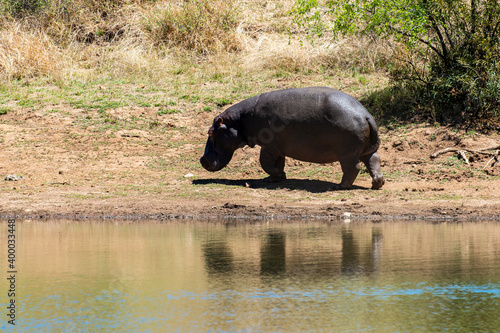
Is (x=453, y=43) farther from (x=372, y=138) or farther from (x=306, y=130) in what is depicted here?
(x=306, y=130)

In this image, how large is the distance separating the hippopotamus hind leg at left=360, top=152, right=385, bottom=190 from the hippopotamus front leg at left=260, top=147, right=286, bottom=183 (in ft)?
4.49

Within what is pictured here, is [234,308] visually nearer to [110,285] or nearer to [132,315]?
[132,315]

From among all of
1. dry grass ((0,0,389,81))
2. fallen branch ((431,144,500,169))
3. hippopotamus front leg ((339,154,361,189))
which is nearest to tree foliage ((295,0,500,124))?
fallen branch ((431,144,500,169))

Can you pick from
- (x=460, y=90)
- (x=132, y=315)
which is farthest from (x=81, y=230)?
(x=460, y=90)

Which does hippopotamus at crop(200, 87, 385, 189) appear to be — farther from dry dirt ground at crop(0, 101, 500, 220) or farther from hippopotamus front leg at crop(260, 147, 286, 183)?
dry dirt ground at crop(0, 101, 500, 220)

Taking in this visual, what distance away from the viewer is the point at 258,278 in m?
6.50

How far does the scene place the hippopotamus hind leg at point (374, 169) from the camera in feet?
38.0

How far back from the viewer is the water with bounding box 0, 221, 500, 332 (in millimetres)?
5199

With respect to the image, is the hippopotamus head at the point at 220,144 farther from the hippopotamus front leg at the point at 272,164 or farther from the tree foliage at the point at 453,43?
the tree foliage at the point at 453,43

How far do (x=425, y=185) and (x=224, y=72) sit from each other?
7591 mm

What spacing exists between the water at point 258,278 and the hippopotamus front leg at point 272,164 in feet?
8.43

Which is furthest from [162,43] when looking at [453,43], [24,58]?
[453,43]

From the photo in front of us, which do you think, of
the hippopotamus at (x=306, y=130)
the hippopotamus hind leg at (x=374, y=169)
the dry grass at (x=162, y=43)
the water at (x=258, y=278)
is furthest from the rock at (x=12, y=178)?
the dry grass at (x=162, y=43)

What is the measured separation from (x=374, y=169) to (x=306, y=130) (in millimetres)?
1273
